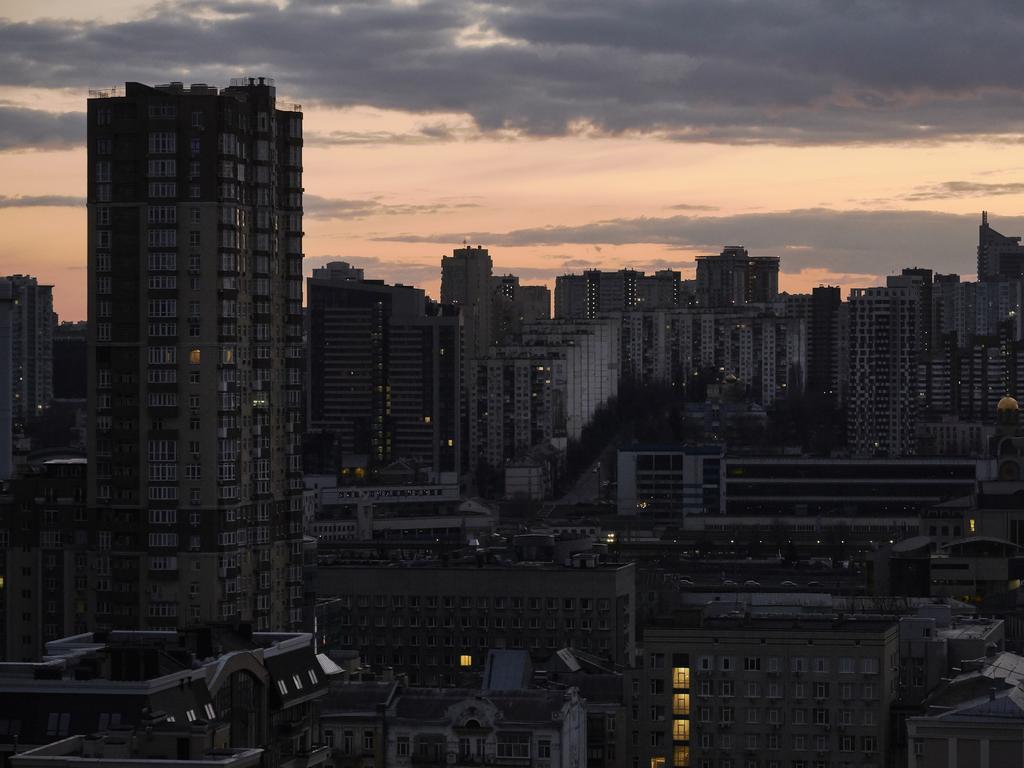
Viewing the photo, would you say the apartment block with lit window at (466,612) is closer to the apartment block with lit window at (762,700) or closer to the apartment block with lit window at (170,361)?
the apartment block with lit window at (170,361)

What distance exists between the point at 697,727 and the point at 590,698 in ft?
7.59

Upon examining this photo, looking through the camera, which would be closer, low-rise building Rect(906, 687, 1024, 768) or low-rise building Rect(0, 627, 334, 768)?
low-rise building Rect(0, 627, 334, 768)

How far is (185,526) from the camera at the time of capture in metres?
67.2

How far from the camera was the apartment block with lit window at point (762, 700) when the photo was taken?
6147 centimetres

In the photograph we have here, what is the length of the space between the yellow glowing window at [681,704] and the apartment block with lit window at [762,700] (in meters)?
0.02

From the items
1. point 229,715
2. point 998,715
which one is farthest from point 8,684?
point 998,715

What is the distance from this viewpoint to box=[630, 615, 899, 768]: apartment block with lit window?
6147cm

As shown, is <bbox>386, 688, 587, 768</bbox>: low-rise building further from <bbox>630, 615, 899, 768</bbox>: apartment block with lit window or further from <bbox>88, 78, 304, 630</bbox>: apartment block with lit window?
<bbox>88, 78, 304, 630</bbox>: apartment block with lit window

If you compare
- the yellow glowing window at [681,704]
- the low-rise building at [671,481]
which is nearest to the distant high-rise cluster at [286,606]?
the yellow glowing window at [681,704]

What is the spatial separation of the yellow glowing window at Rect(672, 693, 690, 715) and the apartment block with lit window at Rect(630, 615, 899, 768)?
20 millimetres

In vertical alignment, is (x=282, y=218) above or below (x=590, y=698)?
above

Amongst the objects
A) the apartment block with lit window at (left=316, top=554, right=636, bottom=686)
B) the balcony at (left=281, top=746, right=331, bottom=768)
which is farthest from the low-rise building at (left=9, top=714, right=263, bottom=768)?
the apartment block with lit window at (left=316, top=554, right=636, bottom=686)

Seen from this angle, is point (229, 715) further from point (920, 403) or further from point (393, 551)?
point (920, 403)

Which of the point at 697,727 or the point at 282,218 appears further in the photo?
the point at 282,218
